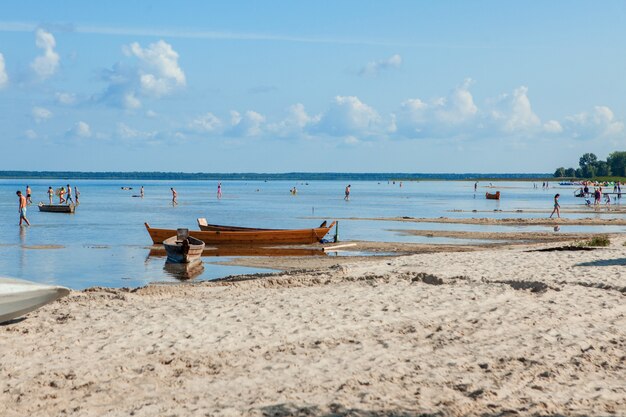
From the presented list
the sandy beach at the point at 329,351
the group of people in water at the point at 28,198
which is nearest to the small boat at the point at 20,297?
the sandy beach at the point at 329,351

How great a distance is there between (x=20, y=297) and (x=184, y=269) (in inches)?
518

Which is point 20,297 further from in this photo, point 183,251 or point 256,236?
point 256,236

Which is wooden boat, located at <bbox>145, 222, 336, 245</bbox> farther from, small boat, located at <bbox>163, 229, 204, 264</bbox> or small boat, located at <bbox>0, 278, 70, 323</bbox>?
small boat, located at <bbox>0, 278, 70, 323</bbox>

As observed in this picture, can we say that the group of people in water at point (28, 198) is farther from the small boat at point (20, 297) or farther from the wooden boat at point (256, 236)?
the small boat at point (20, 297)

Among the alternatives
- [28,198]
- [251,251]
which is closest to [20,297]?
[251,251]

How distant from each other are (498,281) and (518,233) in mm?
24111

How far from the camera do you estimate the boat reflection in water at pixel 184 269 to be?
79.2ft

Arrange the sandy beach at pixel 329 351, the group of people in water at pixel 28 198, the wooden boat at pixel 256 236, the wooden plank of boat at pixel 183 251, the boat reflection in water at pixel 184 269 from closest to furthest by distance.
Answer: the sandy beach at pixel 329 351, the boat reflection in water at pixel 184 269, the wooden plank of boat at pixel 183 251, the wooden boat at pixel 256 236, the group of people in water at pixel 28 198

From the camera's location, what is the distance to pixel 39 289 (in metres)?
13.1

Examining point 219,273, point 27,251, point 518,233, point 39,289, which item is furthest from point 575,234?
point 39,289

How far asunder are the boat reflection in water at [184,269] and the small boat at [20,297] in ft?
33.1

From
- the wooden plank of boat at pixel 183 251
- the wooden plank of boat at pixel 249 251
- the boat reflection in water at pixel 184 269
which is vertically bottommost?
the boat reflection in water at pixel 184 269

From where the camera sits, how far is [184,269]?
25.9m

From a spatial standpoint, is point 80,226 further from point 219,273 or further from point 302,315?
point 302,315
